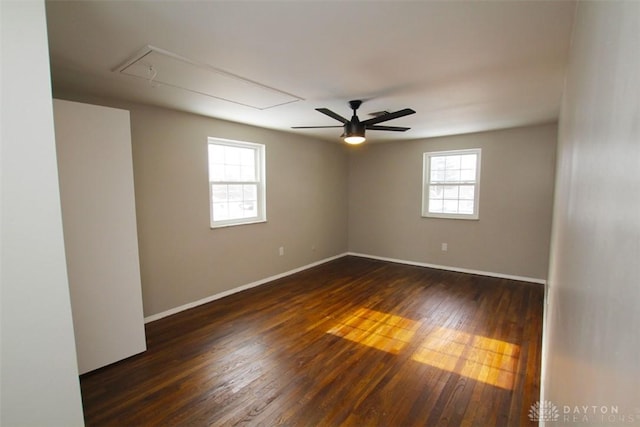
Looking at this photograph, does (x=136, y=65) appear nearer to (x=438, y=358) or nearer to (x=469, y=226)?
(x=438, y=358)

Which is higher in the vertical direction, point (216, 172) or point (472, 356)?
point (216, 172)

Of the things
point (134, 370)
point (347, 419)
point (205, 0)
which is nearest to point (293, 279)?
point (134, 370)

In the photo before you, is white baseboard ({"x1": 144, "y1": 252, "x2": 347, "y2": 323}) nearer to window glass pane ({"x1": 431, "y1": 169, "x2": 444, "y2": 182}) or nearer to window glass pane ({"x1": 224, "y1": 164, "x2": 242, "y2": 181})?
window glass pane ({"x1": 224, "y1": 164, "x2": 242, "y2": 181})

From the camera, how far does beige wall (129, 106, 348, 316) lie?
3.27 metres

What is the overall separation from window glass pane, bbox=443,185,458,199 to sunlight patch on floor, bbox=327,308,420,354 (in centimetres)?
269

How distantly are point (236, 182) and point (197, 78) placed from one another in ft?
6.33

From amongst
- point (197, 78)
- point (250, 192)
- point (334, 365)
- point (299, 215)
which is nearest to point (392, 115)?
point (197, 78)

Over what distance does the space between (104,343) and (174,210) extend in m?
1.51

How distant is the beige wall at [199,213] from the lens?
129 inches

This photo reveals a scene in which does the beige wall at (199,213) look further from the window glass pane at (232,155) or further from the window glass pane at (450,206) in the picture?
the window glass pane at (450,206)

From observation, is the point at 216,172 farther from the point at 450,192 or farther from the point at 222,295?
the point at 450,192

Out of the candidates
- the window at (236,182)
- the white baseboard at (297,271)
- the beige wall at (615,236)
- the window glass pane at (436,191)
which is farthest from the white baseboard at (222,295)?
the beige wall at (615,236)

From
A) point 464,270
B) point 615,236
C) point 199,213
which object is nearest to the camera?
point 615,236

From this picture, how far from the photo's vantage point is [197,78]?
2.40 meters
